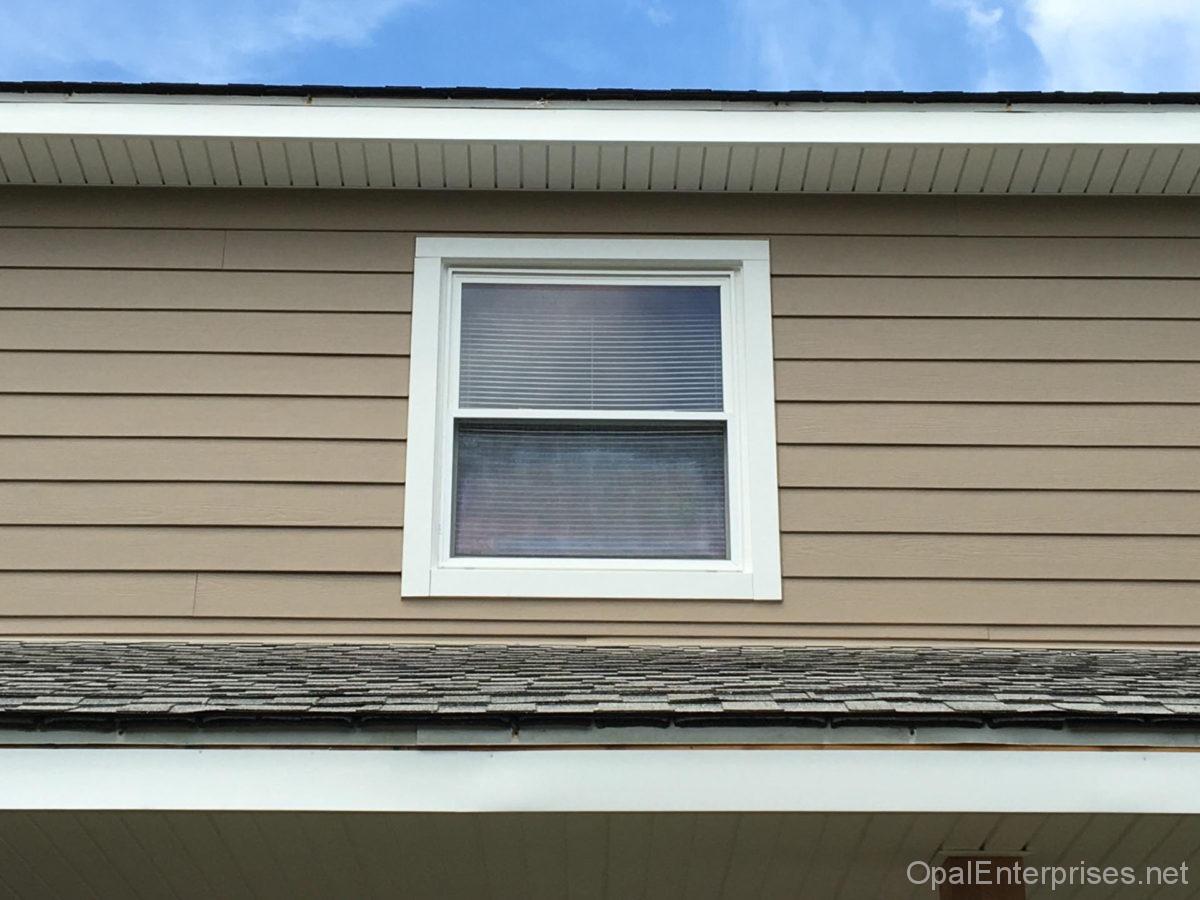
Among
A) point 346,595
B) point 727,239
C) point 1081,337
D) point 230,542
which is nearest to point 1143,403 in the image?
point 1081,337

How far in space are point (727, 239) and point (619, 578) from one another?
1.36 meters

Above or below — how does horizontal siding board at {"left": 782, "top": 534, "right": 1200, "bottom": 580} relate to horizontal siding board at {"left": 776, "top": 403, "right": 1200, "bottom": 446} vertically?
below

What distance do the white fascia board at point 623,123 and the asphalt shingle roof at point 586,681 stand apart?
180cm

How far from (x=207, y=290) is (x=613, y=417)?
154 cm

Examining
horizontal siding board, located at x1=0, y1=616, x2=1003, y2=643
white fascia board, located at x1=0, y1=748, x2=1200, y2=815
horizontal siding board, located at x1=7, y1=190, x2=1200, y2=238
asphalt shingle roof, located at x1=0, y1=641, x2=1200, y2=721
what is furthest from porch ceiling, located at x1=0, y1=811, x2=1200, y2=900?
horizontal siding board, located at x1=7, y1=190, x2=1200, y2=238

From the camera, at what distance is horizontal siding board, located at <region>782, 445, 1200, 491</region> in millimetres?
4582

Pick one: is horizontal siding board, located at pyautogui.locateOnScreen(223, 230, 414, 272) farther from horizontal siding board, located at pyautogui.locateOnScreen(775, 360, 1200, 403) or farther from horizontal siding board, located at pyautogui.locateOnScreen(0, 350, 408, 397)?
horizontal siding board, located at pyautogui.locateOnScreen(775, 360, 1200, 403)

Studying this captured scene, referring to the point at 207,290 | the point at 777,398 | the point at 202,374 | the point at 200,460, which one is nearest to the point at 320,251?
the point at 207,290

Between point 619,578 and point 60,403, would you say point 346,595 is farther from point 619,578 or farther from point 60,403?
point 60,403

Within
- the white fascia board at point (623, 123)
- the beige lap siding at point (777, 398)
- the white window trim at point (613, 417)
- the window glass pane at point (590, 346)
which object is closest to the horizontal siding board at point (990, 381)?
the beige lap siding at point (777, 398)

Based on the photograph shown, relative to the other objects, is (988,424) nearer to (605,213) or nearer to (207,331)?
(605,213)

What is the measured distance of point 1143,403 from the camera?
4695mm

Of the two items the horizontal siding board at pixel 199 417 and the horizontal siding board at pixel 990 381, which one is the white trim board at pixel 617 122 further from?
the horizontal siding board at pixel 199 417

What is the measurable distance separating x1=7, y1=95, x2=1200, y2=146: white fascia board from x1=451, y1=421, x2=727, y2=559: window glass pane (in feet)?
3.43
